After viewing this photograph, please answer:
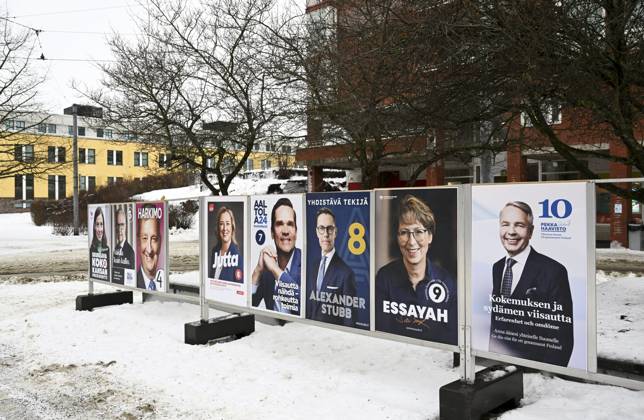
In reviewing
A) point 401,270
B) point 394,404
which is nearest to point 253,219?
point 401,270

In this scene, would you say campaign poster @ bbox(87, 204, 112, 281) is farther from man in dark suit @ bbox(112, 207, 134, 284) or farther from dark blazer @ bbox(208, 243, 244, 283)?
dark blazer @ bbox(208, 243, 244, 283)

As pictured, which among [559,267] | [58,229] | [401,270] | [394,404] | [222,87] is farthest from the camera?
[58,229]

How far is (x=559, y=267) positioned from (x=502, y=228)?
1.66ft

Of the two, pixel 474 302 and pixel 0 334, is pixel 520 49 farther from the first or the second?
pixel 0 334

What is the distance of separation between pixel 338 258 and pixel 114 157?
270 ft

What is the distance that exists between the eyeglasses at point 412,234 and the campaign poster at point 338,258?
16.2 inches

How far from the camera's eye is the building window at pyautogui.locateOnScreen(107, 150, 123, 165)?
267 ft

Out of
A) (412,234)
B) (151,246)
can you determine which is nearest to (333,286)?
(412,234)

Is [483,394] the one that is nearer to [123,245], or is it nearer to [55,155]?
[123,245]

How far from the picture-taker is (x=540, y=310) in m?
4.27

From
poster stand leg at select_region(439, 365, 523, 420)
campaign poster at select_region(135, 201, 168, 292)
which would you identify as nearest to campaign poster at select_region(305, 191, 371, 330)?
poster stand leg at select_region(439, 365, 523, 420)

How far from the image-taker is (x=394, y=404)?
16.1 feet

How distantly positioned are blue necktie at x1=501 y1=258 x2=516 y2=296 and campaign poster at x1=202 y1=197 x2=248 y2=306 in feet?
11.3

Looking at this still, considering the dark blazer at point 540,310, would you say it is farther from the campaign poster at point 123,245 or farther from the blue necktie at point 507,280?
the campaign poster at point 123,245
